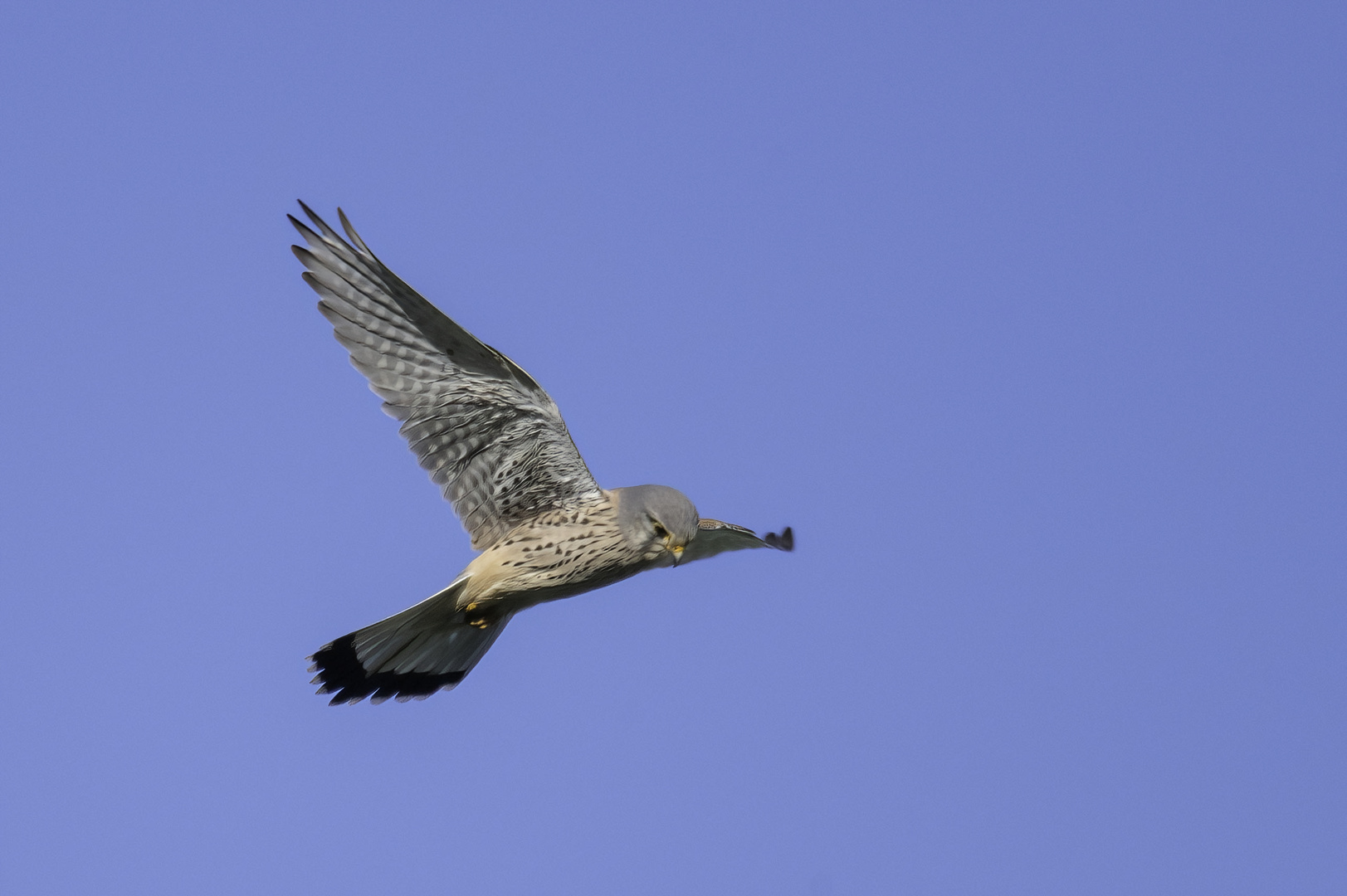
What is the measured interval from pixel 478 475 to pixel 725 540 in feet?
5.79

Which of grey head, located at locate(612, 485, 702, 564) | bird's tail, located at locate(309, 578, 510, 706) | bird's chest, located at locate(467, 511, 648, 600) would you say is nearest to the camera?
grey head, located at locate(612, 485, 702, 564)

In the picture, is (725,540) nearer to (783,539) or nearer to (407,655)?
(783,539)

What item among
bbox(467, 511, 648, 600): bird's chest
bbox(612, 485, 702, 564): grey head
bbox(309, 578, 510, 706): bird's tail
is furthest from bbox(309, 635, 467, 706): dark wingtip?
bbox(612, 485, 702, 564): grey head

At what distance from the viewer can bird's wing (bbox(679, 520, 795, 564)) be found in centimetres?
812

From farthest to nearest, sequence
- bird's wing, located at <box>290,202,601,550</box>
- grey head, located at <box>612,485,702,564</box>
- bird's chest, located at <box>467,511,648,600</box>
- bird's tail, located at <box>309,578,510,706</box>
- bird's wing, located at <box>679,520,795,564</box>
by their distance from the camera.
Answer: bird's wing, located at <box>679,520,795,564</box>
bird's tail, located at <box>309,578,510,706</box>
bird's chest, located at <box>467,511,648,600</box>
grey head, located at <box>612,485,702,564</box>
bird's wing, located at <box>290,202,601,550</box>

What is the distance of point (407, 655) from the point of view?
7.61 m

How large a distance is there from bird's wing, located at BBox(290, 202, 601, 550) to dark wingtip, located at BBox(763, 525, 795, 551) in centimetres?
140

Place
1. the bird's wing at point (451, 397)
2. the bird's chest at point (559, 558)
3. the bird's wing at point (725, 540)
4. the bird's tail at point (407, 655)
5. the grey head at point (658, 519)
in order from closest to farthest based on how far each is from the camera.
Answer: the bird's wing at point (451, 397) → the grey head at point (658, 519) → the bird's chest at point (559, 558) → the bird's tail at point (407, 655) → the bird's wing at point (725, 540)

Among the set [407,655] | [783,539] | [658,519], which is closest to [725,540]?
[783,539]

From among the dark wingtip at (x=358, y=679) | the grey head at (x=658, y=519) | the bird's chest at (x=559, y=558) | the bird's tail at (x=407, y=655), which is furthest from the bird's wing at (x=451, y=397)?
the dark wingtip at (x=358, y=679)

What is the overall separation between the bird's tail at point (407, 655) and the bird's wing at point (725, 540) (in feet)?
3.95

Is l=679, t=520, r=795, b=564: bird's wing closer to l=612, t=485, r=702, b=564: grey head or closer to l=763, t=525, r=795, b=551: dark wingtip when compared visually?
l=763, t=525, r=795, b=551: dark wingtip

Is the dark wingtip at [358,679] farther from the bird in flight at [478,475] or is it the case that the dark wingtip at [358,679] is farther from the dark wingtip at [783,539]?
the dark wingtip at [783,539]

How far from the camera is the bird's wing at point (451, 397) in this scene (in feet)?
22.2
